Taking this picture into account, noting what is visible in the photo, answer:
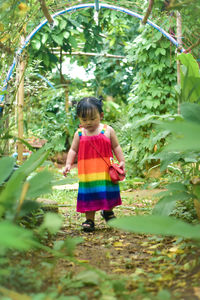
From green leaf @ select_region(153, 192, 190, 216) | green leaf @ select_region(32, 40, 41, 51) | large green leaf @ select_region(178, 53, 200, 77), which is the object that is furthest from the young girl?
green leaf @ select_region(32, 40, 41, 51)

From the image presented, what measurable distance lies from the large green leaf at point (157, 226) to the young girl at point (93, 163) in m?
1.80

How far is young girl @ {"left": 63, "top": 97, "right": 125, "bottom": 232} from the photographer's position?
299cm

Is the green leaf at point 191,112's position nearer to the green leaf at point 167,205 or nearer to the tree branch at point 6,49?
the green leaf at point 167,205

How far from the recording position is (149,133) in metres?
5.80

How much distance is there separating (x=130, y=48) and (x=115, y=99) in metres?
6.70

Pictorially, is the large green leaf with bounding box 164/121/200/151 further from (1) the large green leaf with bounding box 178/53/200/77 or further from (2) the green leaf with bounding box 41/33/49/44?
(2) the green leaf with bounding box 41/33/49/44

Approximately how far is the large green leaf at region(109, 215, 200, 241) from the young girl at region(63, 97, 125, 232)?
180 cm

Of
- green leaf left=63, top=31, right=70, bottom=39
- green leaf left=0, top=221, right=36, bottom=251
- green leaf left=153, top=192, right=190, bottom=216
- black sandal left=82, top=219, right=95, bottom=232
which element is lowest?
black sandal left=82, top=219, right=95, bottom=232

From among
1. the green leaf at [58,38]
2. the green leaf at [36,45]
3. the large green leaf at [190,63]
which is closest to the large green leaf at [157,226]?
the large green leaf at [190,63]

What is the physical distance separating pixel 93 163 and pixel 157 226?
1.94m

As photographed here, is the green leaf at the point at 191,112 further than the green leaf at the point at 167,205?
No

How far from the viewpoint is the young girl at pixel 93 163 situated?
118 inches

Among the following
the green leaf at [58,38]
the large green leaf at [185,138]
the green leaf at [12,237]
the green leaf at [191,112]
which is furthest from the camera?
the green leaf at [58,38]

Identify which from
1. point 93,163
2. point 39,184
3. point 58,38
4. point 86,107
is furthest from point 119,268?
point 58,38
